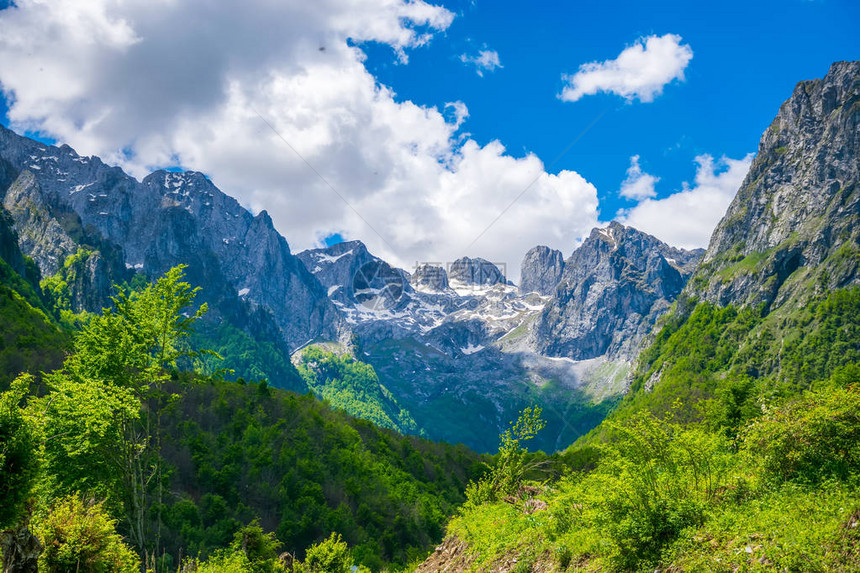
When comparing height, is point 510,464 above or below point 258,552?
above

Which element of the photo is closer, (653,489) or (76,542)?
(653,489)

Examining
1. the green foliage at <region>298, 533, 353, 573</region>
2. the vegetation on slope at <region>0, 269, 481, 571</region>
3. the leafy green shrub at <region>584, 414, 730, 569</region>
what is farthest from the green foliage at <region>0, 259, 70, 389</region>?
the leafy green shrub at <region>584, 414, 730, 569</region>

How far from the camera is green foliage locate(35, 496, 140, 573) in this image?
12.8 metres

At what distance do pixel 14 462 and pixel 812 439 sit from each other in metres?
16.7

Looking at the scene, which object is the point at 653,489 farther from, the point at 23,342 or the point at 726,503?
the point at 23,342

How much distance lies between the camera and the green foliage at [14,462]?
34.3 feet

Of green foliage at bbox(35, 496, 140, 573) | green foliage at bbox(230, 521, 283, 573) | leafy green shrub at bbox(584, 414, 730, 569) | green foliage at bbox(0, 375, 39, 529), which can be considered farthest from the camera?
green foliage at bbox(230, 521, 283, 573)

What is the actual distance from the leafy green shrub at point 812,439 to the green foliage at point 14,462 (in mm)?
15767

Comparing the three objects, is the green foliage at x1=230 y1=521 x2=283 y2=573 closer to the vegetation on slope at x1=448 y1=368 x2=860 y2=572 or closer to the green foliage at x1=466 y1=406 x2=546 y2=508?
the green foliage at x1=466 y1=406 x2=546 y2=508

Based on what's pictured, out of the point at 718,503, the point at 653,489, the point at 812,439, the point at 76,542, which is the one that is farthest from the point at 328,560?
the point at 812,439

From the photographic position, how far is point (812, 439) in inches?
379

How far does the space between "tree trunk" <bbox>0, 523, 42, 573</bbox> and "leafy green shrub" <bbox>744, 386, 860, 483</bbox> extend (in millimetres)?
16437

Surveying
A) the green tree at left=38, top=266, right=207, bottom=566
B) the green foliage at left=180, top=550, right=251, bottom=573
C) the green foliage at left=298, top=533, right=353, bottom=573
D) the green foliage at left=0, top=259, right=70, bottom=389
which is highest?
the green foliage at left=0, top=259, right=70, bottom=389

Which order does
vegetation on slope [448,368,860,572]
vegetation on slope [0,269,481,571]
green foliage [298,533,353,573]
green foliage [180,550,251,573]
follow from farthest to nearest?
green foliage [298,533,353,573] < green foliage [180,550,251,573] < vegetation on slope [0,269,481,571] < vegetation on slope [448,368,860,572]
